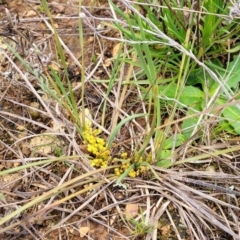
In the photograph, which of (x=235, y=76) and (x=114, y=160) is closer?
(x=114, y=160)

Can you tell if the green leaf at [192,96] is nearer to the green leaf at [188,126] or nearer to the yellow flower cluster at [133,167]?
the green leaf at [188,126]

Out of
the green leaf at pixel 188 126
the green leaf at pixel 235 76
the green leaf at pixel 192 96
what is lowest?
the green leaf at pixel 188 126

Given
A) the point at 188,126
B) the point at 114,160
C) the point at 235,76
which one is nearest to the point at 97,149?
the point at 114,160

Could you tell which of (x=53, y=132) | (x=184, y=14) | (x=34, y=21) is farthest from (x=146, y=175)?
(x=34, y=21)

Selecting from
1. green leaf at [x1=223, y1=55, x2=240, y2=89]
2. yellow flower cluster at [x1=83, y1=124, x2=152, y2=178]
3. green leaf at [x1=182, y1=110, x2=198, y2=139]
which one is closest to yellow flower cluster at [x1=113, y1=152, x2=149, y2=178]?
yellow flower cluster at [x1=83, y1=124, x2=152, y2=178]

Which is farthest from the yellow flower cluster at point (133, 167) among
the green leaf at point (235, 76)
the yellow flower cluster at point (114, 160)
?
the green leaf at point (235, 76)

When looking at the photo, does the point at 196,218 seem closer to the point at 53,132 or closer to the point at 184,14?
the point at 53,132

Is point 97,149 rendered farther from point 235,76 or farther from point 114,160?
point 235,76

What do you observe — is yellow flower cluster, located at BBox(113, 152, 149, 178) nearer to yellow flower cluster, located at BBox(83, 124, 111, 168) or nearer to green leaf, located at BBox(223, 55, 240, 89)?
yellow flower cluster, located at BBox(83, 124, 111, 168)

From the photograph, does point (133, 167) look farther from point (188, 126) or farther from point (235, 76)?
point (235, 76)

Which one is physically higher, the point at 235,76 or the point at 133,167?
the point at 235,76
